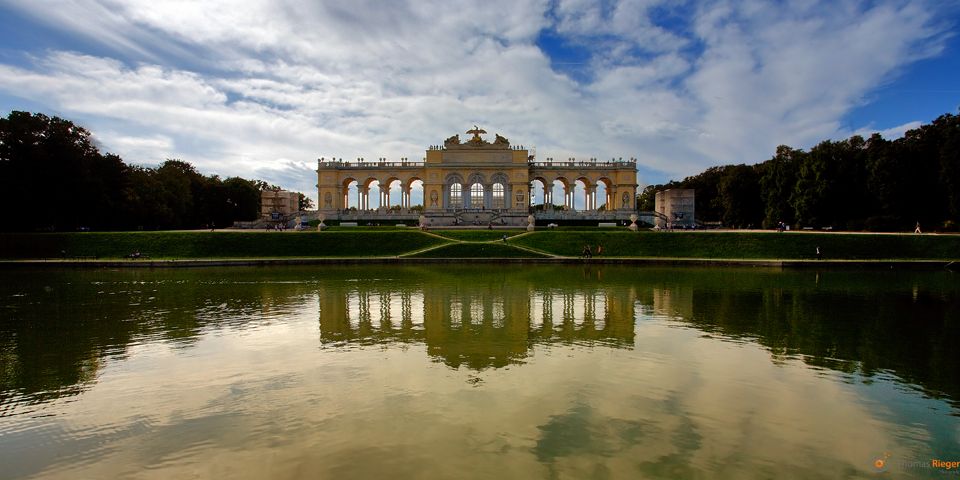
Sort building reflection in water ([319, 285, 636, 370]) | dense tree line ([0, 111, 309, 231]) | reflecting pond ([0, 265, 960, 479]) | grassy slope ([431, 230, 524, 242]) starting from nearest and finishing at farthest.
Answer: reflecting pond ([0, 265, 960, 479]) < building reflection in water ([319, 285, 636, 370]) < dense tree line ([0, 111, 309, 231]) < grassy slope ([431, 230, 524, 242])

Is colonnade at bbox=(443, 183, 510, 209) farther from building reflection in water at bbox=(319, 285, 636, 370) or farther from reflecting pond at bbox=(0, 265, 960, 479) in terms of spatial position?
reflecting pond at bbox=(0, 265, 960, 479)

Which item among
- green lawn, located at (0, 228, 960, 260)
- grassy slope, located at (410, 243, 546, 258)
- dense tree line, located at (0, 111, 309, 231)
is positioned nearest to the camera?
green lawn, located at (0, 228, 960, 260)

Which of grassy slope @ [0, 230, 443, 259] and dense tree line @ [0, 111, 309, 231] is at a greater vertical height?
dense tree line @ [0, 111, 309, 231]

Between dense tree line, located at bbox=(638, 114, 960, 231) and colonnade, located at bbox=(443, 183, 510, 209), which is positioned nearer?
dense tree line, located at bbox=(638, 114, 960, 231)

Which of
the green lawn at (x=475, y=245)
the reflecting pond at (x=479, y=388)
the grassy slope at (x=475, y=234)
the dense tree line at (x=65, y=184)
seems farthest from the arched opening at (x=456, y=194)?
the reflecting pond at (x=479, y=388)

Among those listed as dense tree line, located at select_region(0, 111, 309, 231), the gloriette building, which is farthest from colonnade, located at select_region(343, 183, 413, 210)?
dense tree line, located at select_region(0, 111, 309, 231)

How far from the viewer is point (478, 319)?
1408 cm

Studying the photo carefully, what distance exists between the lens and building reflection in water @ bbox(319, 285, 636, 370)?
37.0 feet

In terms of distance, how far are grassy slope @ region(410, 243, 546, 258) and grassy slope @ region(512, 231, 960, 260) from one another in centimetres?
278

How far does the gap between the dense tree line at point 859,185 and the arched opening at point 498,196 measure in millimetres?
25290

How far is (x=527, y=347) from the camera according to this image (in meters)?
11.1

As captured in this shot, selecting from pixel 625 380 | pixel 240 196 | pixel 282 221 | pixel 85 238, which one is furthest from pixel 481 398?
pixel 240 196

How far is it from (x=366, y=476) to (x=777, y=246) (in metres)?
36.2

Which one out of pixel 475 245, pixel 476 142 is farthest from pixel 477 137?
pixel 475 245
